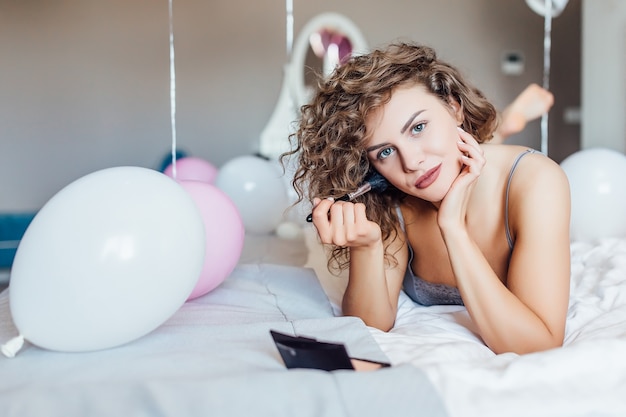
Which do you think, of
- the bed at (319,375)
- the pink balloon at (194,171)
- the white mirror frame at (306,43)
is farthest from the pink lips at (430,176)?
the white mirror frame at (306,43)

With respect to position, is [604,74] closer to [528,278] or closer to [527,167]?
[527,167]

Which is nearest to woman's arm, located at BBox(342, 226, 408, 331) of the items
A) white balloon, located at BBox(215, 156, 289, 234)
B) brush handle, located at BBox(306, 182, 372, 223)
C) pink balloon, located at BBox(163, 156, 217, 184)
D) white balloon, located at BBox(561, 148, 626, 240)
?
brush handle, located at BBox(306, 182, 372, 223)

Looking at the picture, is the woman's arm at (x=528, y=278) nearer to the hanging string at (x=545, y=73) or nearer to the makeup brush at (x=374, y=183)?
the makeup brush at (x=374, y=183)

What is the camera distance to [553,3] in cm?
Result: 323

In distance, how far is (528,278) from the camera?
102cm

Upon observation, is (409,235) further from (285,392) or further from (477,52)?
(477,52)

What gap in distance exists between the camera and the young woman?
39.7 inches

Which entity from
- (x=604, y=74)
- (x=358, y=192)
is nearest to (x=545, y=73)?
(x=604, y=74)

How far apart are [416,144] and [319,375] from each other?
54 centimetres

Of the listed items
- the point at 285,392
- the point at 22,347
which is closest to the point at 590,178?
the point at 285,392

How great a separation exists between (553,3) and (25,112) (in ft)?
10.8

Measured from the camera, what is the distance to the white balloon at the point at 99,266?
85 cm

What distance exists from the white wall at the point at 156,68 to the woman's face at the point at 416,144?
3.09 meters

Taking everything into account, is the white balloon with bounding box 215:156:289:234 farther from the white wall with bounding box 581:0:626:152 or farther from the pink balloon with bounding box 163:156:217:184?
the white wall with bounding box 581:0:626:152
